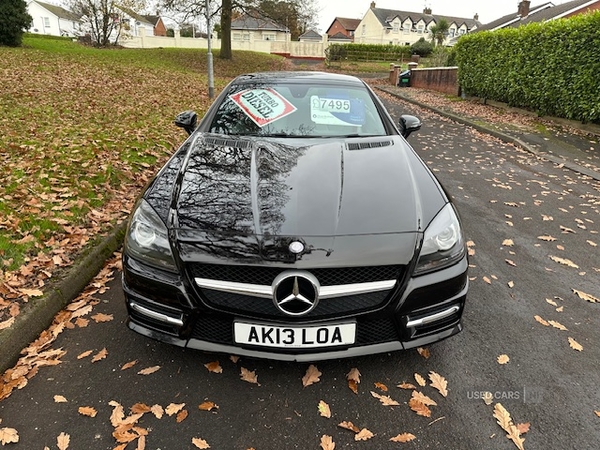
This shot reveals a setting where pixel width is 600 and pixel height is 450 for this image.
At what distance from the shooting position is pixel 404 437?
2.00 meters

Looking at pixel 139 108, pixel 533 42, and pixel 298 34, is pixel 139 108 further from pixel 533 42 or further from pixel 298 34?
pixel 298 34

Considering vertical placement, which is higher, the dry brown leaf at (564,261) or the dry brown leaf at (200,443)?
the dry brown leaf at (564,261)

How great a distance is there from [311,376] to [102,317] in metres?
1.52

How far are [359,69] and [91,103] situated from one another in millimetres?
30236

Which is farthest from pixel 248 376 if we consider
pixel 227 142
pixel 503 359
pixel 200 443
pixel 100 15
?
pixel 100 15

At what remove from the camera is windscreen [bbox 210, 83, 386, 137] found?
334 centimetres

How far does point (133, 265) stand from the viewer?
2.20m

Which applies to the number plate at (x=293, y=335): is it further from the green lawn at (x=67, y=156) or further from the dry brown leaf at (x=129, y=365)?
the green lawn at (x=67, y=156)

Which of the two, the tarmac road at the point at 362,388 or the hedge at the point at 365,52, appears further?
the hedge at the point at 365,52

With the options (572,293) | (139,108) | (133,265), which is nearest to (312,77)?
(133,265)

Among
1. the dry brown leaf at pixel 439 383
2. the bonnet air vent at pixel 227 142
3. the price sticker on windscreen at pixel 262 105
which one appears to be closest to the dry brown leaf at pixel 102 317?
the bonnet air vent at pixel 227 142

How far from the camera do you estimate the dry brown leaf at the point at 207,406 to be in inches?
83.9

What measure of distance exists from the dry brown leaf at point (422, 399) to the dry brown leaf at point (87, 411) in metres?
1.63

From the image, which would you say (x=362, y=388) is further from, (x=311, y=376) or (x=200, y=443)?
(x=200, y=443)
